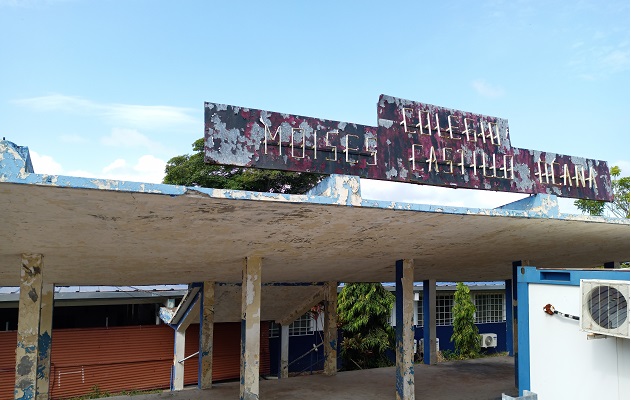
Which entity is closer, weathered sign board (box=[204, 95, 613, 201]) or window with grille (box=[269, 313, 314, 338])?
weathered sign board (box=[204, 95, 613, 201])

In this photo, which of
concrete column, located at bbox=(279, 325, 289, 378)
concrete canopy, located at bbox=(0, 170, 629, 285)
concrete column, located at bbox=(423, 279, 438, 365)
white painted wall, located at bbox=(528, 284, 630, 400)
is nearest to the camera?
white painted wall, located at bbox=(528, 284, 630, 400)

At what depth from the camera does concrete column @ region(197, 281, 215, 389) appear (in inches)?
503

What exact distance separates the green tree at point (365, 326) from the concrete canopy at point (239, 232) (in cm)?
682

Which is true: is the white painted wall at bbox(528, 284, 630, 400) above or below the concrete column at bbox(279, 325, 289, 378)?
above

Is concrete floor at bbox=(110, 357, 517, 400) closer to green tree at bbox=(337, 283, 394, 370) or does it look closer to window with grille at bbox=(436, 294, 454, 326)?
green tree at bbox=(337, 283, 394, 370)

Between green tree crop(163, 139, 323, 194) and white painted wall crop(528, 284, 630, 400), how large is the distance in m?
20.2

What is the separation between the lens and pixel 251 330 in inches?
336

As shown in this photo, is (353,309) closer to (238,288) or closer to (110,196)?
(238,288)

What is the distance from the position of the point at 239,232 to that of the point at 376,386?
25.5 feet

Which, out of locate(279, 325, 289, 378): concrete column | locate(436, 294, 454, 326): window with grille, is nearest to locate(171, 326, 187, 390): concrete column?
locate(279, 325, 289, 378): concrete column

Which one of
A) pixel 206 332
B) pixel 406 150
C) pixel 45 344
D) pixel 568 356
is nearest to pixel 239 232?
pixel 406 150

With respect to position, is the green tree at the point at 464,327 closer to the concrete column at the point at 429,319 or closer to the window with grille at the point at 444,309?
the window with grille at the point at 444,309

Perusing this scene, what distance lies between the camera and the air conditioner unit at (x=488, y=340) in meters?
21.7

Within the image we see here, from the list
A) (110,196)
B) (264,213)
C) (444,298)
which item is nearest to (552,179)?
(264,213)
